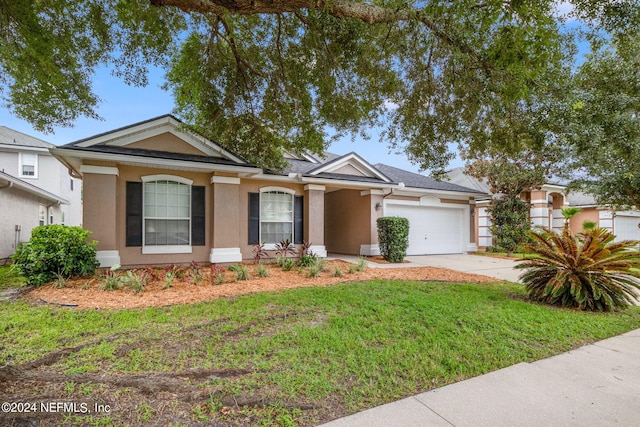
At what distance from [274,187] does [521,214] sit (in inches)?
457

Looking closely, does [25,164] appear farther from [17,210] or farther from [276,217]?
[276,217]

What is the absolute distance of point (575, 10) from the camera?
5.18m

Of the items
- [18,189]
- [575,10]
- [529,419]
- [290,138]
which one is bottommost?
[529,419]

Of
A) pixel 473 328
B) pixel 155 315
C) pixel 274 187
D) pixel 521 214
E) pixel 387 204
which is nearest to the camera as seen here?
pixel 473 328

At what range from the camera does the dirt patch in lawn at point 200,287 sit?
5805 mm

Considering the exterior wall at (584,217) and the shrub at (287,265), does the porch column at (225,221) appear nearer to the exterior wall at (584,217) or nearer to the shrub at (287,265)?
the shrub at (287,265)

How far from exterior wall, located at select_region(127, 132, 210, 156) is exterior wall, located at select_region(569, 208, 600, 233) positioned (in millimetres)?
25081

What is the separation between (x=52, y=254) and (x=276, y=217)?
612 centimetres

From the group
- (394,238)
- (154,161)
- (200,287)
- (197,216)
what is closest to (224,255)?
(197,216)

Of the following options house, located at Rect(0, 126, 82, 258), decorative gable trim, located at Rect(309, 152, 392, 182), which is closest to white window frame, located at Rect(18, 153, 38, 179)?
house, located at Rect(0, 126, 82, 258)

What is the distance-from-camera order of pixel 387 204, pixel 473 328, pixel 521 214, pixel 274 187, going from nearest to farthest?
pixel 473 328, pixel 274 187, pixel 387 204, pixel 521 214

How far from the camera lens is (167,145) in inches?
377

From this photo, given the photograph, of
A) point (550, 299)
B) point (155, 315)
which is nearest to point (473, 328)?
point (550, 299)

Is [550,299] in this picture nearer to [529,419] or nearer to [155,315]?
[529,419]
